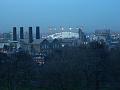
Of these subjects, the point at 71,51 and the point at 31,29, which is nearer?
the point at 71,51

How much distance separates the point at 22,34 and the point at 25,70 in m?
17.4

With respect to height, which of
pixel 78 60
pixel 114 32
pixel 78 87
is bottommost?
pixel 78 87

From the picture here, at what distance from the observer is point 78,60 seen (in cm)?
1036

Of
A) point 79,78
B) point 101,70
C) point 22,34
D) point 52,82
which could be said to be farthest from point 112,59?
point 22,34

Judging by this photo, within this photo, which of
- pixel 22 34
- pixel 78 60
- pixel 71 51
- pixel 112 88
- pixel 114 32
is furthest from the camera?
pixel 22 34

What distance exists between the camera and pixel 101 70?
1062 centimetres

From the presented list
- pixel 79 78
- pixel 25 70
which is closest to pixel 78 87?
pixel 79 78

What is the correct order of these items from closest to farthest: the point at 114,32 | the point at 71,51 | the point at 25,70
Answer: the point at 71,51 < the point at 25,70 < the point at 114,32

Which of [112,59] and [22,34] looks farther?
[22,34]

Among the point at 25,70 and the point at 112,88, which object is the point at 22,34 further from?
the point at 112,88

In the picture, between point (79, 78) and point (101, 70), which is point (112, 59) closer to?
point (101, 70)

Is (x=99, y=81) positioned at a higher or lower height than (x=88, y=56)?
lower

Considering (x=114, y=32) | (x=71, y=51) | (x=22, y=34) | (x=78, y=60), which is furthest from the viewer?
(x=22, y=34)

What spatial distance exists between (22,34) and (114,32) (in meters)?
7.54
